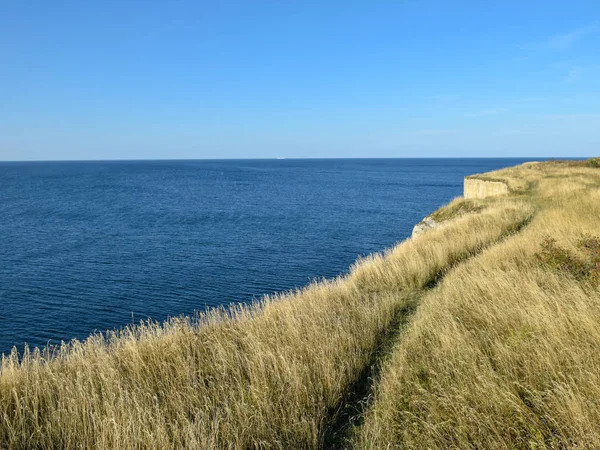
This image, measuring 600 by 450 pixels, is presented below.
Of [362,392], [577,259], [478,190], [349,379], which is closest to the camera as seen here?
[362,392]

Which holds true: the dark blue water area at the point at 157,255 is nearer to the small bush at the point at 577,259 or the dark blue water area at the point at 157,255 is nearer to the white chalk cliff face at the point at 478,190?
the white chalk cliff face at the point at 478,190

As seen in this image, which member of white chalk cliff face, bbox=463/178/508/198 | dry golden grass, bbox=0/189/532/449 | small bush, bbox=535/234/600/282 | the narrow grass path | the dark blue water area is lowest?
the dark blue water area

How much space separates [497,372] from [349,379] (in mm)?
1869

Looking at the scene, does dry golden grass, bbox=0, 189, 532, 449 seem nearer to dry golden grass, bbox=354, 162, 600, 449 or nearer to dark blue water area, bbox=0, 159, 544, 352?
dry golden grass, bbox=354, 162, 600, 449

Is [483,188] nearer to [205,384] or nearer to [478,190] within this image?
[478,190]

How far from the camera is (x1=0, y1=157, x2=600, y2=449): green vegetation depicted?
4277 millimetres

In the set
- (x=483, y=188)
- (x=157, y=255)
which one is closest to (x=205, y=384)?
(x=157, y=255)

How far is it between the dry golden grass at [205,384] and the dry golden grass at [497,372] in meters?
0.55

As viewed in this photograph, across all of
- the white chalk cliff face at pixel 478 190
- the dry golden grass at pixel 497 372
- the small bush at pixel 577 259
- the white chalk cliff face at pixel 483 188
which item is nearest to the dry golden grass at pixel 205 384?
the dry golden grass at pixel 497 372

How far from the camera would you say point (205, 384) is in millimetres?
5648

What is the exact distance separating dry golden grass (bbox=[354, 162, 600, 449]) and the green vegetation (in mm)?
22

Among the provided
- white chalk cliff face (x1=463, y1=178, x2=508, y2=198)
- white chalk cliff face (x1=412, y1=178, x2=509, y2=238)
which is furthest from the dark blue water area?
white chalk cliff face (x1=463, y1=178, x2=508, y2=198)

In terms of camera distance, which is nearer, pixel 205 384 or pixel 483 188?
pixel 205 384

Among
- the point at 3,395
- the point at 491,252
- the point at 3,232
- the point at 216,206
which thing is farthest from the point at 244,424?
the point at 216,206
